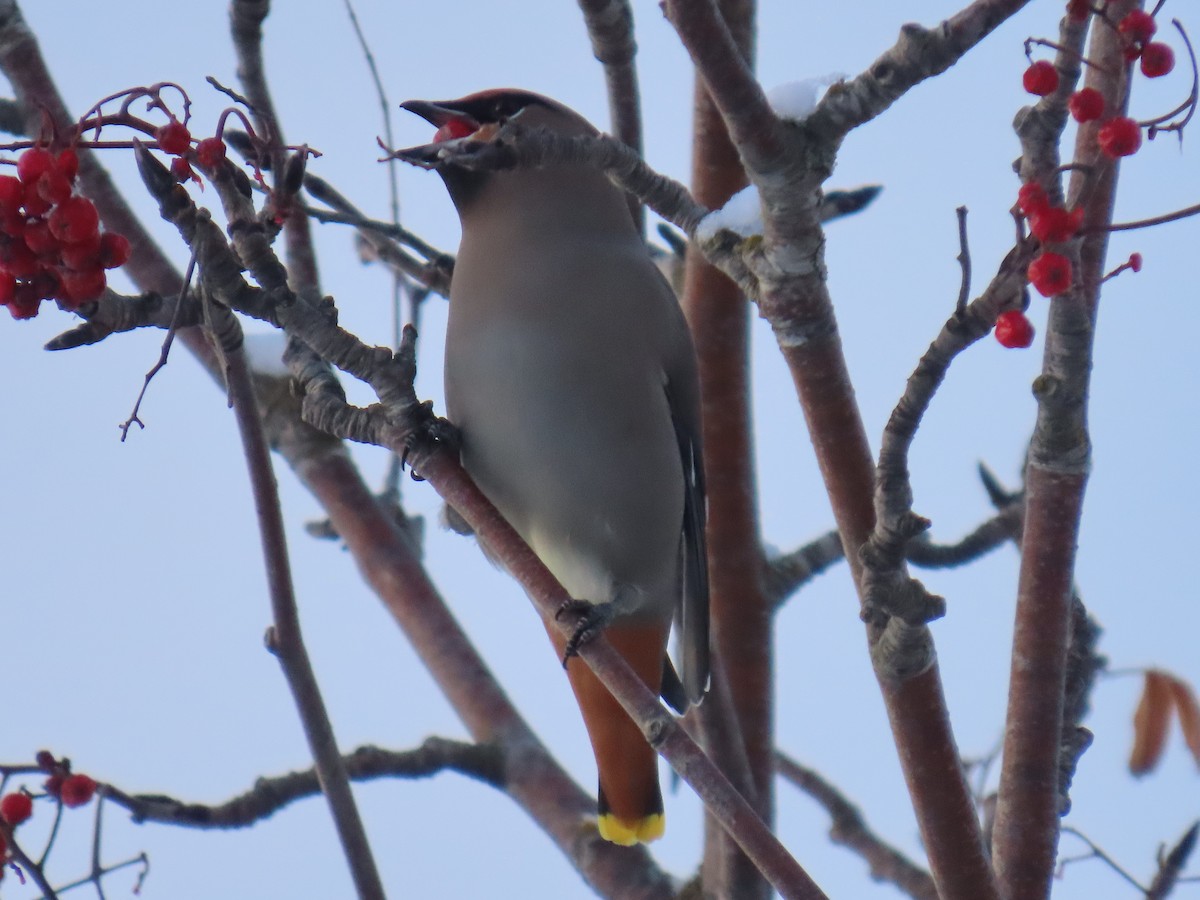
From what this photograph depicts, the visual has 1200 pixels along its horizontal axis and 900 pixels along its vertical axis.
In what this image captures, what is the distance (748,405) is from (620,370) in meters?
0.64

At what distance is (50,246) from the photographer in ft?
5.37

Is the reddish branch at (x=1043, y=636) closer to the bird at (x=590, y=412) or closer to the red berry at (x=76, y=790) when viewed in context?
the bird at (x=590, y=412)

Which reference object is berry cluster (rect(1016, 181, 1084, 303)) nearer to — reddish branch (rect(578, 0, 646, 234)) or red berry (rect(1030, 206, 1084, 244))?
red berry (rect(1030, 206, 1084, 244))

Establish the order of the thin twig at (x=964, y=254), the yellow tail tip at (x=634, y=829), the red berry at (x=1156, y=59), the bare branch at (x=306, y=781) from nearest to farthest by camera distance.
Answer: the thin twig at (x=964, y=254) → the red berry at (x=1156, y=59) → the bare branch at (x=306, y=781) → the yellow tail tip at (x=634, y=829)

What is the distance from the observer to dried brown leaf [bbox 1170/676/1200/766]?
2.76m

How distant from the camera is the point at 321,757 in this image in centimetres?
198

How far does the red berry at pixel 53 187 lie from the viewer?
1629mm

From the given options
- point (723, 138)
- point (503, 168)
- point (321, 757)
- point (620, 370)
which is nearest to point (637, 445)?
point (620, 370)

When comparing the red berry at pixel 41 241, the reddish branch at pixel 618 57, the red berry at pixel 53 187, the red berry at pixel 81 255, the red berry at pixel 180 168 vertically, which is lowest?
the red berry at pixel 81 255

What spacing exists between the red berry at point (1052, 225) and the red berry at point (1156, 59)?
0.31m

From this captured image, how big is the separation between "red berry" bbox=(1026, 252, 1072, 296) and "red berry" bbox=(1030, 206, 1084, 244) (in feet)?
0.13

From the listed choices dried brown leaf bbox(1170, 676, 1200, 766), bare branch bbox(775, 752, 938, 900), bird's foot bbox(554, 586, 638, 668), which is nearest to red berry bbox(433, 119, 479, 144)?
bird's foot bbox(554, 586, 638, 668)

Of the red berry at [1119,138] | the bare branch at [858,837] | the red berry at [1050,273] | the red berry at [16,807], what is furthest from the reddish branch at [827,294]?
the red berry at [16,807]

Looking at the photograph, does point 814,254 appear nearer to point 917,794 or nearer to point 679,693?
point 917,794
